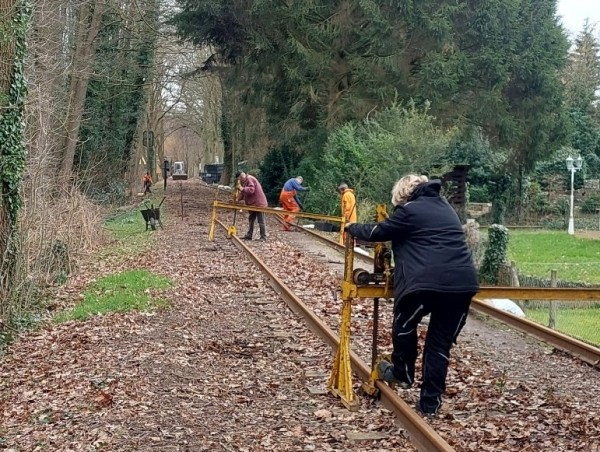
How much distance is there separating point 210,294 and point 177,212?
21956 millimetres

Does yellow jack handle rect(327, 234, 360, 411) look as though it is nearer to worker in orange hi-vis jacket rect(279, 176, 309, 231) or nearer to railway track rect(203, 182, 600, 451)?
railway track rect(203, 182, 600, 451)

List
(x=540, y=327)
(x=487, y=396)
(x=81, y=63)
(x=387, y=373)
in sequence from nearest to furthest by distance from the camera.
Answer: (x=387, y=373) → (x=487, y=396) → (x=540, y=327) → (x=81, y=63)

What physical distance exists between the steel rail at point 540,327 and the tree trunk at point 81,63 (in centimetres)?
2039

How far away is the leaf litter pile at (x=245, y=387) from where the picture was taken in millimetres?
6180

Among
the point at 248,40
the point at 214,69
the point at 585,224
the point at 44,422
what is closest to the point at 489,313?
the point at 44,422

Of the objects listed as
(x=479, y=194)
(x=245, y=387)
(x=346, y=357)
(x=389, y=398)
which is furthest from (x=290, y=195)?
(x=479, y=194)

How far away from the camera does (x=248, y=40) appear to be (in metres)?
32.8

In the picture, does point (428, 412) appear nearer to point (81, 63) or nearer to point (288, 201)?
point (288, 201)

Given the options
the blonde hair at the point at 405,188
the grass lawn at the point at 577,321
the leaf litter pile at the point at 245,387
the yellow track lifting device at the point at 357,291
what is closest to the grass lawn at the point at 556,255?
the grass lawn at the point at 577,321

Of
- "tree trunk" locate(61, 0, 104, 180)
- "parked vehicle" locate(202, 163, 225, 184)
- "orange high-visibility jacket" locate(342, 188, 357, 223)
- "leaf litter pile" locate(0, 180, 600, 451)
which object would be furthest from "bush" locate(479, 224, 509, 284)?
"parked vehicle" locate(202, 163, 225, 184)

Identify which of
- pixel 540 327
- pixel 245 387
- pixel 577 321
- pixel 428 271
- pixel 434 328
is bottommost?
pixel 577 321

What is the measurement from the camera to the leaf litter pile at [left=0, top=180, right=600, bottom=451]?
6180 mm

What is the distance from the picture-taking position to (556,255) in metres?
28.0

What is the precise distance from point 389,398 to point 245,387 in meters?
1.54
